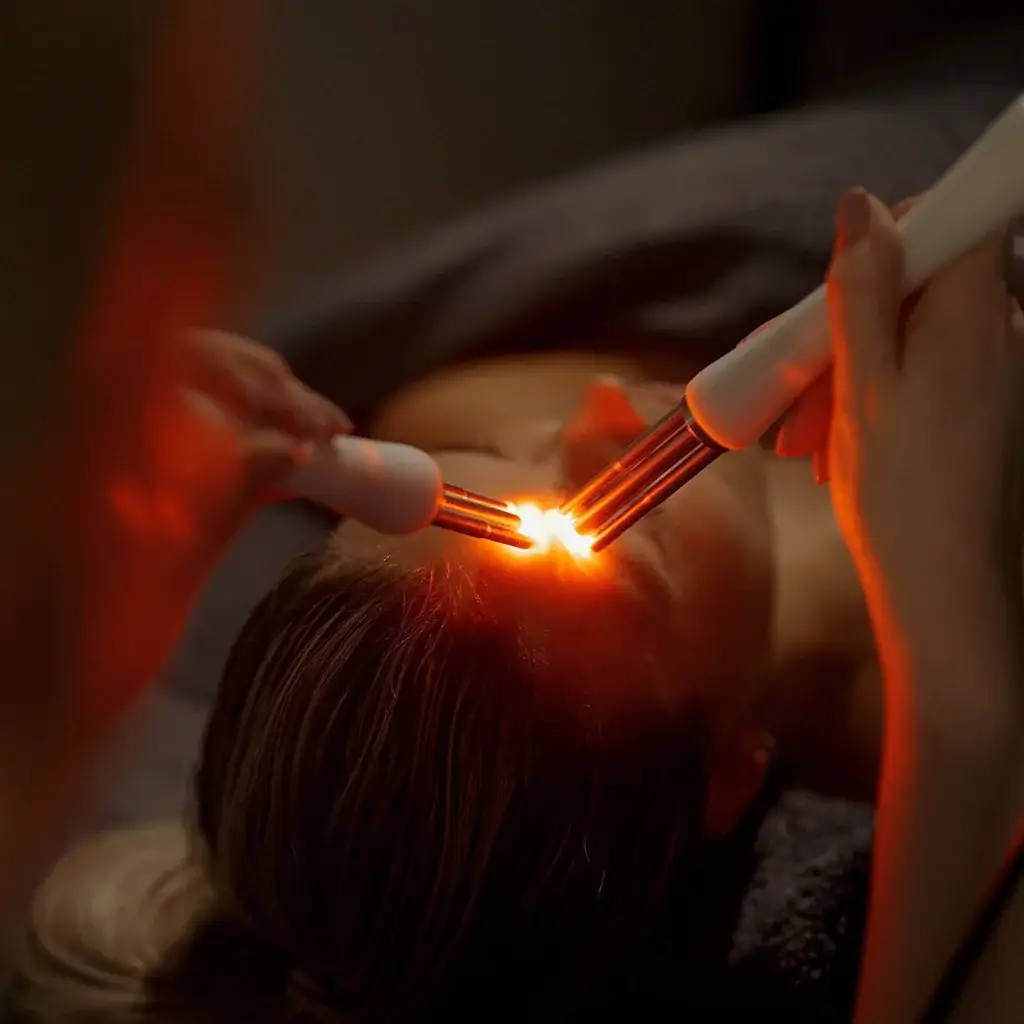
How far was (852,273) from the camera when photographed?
1.65ft

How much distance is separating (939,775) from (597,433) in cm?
25

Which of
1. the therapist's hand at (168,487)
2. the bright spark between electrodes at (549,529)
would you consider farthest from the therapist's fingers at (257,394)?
the bright spark between electrodes at (549,529)

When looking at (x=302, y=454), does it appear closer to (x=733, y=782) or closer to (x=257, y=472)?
(x=257, y=472)

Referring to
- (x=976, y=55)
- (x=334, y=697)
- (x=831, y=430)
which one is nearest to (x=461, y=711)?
(x=334, y=697)

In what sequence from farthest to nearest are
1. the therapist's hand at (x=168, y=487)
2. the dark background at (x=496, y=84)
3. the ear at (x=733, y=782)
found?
the dark background at (x=496, y=84) < the ear at (x=733, y=782) < the therapist's hand at (x=168, y=487)

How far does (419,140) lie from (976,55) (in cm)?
50

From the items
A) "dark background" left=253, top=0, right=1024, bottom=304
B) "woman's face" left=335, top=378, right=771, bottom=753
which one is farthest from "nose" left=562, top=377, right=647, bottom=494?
"dark background" left=253, top=0, right=1024, bottom=304

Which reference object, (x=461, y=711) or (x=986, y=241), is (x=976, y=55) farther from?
(x=461, y=711)

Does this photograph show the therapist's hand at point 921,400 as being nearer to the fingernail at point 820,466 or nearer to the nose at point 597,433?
the fingernail at point 820,466

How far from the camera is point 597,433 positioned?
0.62 m

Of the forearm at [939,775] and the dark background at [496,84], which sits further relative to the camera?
the dark background at [496,84]

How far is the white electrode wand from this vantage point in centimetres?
47

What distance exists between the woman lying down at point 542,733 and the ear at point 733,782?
2 centimetres

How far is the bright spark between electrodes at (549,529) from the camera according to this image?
1.80 ft
